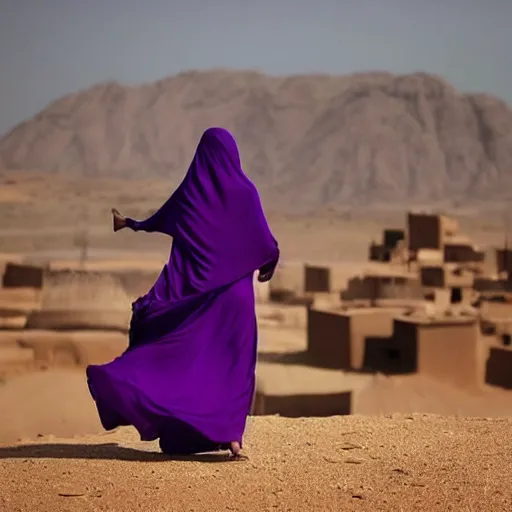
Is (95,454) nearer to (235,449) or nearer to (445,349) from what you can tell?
(235,449)

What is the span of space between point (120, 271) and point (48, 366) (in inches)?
457

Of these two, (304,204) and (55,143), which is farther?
(55,143)


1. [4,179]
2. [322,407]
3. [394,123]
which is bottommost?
[322,407]

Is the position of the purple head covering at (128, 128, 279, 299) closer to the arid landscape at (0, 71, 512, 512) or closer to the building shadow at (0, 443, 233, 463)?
the building shadow at (0, 443, 233, 463)

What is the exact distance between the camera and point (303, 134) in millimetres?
119000

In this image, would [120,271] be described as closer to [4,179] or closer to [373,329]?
[373,329]

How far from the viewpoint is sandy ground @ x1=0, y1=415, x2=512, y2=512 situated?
4594 mm

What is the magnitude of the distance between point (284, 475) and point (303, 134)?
11487 cm

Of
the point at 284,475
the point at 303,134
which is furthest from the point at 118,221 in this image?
the point at 303,134

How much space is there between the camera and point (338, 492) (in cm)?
478

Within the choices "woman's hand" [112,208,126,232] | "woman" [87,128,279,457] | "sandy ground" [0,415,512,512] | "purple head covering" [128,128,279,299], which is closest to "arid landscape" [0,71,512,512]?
"sandy ground" [0,415,512,512]

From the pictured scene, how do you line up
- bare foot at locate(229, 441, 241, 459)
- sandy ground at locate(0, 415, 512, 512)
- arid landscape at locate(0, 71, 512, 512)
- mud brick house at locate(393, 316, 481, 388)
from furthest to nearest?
mud brick house at locate(393, 316, 481, 388), bare foot at locate(229, 441, 241, 459), arid landscape at locate(0, 71, 512, 512), sandy ground at locate(0, 415, 512, 512)

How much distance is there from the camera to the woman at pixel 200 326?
5355mm

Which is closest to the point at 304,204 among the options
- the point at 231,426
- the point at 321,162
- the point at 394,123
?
the point at 321,162
